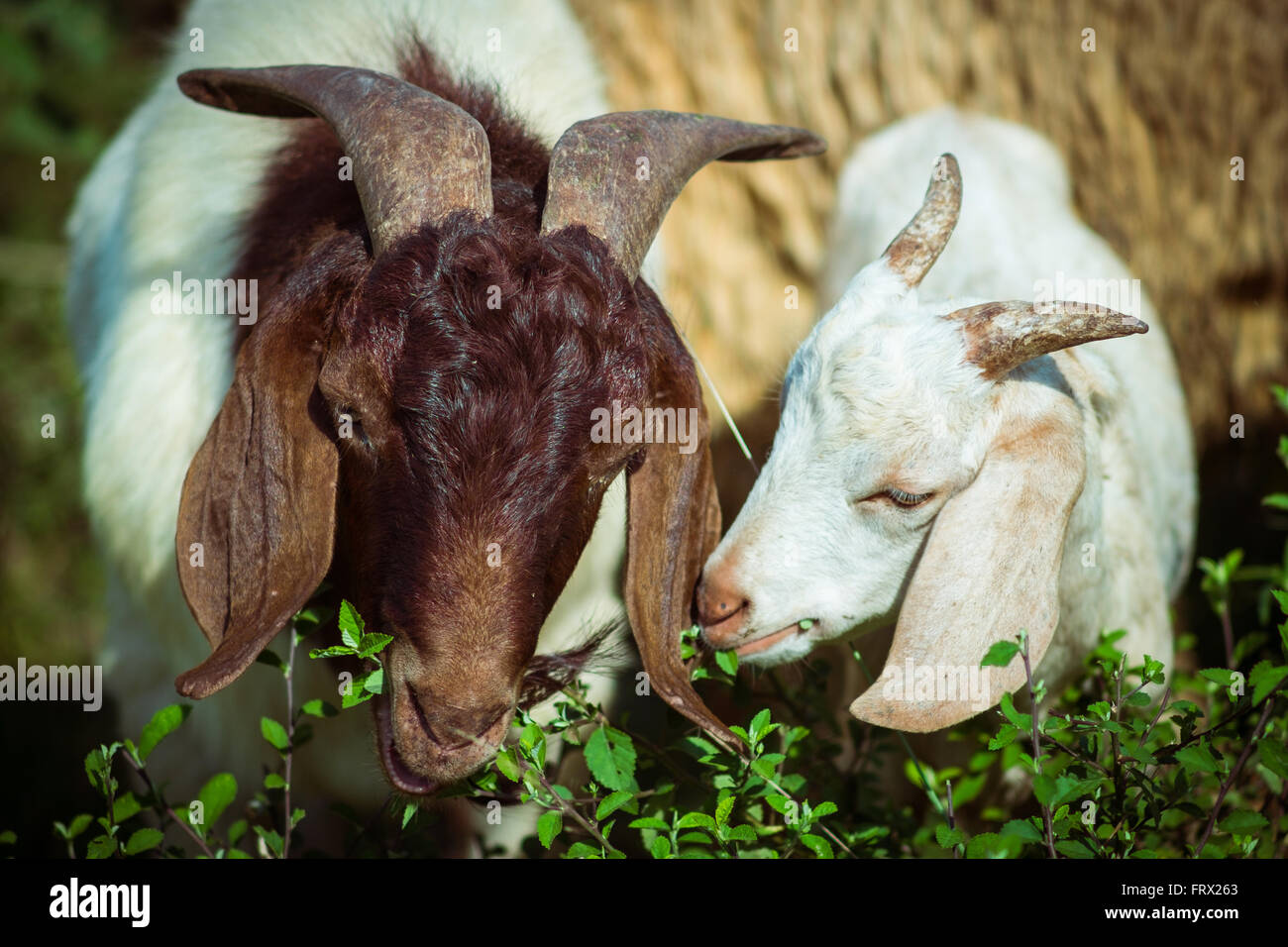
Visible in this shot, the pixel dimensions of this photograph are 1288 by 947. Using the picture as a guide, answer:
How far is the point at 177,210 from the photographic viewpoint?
3424 mm

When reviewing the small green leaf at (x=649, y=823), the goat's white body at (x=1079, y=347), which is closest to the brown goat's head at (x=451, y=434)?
the small green leaf at (x=649, y=823)

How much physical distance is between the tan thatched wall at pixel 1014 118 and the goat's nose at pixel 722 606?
1.76 m

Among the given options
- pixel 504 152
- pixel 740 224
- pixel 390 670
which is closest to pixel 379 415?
pixel 390 670

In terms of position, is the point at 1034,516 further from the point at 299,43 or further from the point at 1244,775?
the point at 299,43

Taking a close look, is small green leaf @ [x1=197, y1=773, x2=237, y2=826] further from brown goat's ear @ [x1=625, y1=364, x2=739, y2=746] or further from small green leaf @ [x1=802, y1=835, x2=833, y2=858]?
small green leaf @ [x1=802, y1=835, x2=833, y2=858]

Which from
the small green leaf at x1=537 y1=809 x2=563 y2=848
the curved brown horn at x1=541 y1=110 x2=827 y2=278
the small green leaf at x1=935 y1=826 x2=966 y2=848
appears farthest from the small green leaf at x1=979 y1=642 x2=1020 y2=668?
the curved brown horn at x1=541 y1=110 x2=827 y2=278

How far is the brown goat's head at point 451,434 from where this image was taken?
229 cm

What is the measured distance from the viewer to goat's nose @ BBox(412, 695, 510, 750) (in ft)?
7.52

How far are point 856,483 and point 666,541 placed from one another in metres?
0.45

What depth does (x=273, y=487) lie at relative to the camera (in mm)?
2564

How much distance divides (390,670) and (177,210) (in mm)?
1769

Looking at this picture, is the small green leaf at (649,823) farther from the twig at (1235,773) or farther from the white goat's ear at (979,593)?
the twig at (1235,773)
